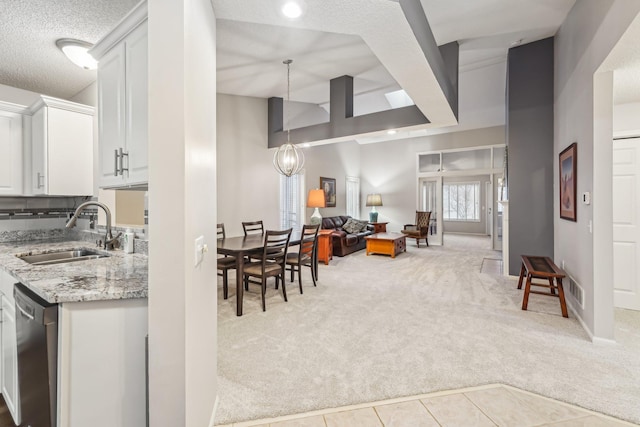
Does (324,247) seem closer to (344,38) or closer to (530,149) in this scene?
(344,38)

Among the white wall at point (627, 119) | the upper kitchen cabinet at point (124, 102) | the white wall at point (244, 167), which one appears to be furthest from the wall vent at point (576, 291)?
the white wall at point (244, 167)

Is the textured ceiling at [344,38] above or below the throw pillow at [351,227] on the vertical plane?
above

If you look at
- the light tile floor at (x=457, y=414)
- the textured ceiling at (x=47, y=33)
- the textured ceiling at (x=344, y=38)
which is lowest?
the light tile floor at (x=457, y=414)

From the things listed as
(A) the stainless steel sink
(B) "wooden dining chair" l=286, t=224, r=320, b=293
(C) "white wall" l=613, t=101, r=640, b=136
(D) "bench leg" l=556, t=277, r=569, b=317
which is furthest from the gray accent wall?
(A) the stainless steel sink

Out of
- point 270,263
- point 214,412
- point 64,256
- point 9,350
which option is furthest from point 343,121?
point 9,350

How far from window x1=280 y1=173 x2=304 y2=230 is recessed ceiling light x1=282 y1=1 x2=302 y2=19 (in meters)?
4.58

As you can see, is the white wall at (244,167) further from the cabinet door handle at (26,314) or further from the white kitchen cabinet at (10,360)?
the cabinet door handle at (26,314)

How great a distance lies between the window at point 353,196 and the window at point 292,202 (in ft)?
7.64

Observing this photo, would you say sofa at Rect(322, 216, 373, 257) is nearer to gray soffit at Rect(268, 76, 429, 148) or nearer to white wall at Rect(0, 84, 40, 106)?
gray soffit at Rect(268, 76, 429, 148)

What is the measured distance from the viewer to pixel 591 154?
2486mm

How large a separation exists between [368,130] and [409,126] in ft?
2.03

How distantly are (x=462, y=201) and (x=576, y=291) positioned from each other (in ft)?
27.2

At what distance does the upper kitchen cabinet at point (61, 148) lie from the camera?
2.60 m

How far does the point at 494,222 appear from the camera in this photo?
23.4ft
